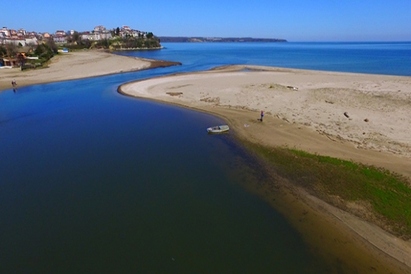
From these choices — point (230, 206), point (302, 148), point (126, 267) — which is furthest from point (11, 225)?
point (302, 148)

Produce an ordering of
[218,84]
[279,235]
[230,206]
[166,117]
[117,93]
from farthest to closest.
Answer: [218,84] < [117,93] < [166,117] < [230,206] < [279,235]

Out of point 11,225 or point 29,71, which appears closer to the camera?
point 11,225

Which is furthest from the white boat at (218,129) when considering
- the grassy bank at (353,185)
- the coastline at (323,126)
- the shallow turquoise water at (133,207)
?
the grassy bank at (353,185)

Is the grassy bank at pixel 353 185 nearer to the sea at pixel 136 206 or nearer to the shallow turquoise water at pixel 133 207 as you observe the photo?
the sea at pixel 136 206

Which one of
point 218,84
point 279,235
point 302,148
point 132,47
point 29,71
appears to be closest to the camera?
point 279,235

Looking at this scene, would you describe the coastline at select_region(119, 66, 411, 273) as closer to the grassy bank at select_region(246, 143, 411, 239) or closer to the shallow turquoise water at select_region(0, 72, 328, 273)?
the grassy bank at select_region(246, 143, 411, 239)

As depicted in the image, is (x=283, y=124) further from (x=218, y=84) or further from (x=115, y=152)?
(x=218, y=84)

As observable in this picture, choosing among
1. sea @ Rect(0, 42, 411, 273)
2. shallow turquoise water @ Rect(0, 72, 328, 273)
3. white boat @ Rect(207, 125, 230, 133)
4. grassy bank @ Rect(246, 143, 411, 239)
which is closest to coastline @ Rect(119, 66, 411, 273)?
grassy bank @ Rect(246, 143, 411, 239)

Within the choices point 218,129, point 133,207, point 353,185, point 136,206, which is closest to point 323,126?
point 218,129
